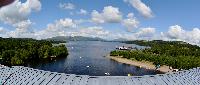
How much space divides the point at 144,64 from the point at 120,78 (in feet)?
401

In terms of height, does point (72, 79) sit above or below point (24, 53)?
above

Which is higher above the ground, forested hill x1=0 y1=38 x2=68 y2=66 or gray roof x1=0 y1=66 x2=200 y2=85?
gray roof x1=0 y1=66 x2=200 y2=85

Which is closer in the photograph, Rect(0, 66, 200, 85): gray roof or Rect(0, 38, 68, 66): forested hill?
Rect(0, 66, 200, 85): gray roof

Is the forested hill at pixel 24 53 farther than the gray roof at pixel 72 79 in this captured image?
Yes

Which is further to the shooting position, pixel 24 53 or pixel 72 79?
pixel 24 53

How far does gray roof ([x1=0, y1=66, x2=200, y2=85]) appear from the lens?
2462 centimetres

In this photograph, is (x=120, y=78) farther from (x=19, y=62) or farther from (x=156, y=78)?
(x=19, y=62)

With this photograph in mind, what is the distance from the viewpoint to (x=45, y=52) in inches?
6245

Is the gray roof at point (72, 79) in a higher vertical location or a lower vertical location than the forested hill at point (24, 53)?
higher

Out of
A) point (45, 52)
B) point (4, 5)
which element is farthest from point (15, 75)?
point (45, 52)

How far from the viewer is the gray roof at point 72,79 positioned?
2462 centimetres

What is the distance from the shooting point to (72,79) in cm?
2530

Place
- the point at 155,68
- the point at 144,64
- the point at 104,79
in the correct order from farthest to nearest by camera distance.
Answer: the point at 144,64 < the point at 155,68 < the point at 104,79

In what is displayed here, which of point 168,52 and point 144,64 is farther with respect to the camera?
point 168,52
